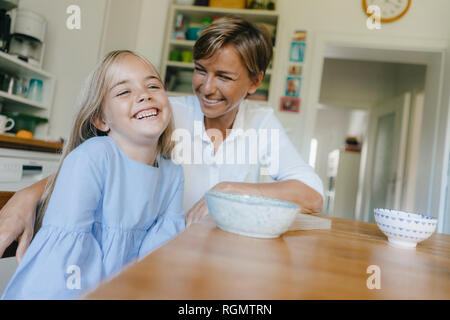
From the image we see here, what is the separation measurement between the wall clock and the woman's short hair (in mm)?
2470

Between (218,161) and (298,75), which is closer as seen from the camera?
(218,161)

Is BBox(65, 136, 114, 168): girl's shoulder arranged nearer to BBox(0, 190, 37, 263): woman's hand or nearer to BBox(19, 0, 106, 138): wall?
BBox(0, 190, 37, 263): woman's hand

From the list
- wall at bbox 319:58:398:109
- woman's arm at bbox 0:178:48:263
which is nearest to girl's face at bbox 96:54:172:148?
woman's arm at bbox 0:178:48:263

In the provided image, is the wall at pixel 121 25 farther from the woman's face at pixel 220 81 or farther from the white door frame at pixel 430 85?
the white door frame at pixel 430 85

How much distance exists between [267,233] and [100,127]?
0.59 meters

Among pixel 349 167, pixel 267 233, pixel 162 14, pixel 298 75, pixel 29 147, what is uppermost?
pixel 162 14

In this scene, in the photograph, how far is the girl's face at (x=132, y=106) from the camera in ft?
2.99

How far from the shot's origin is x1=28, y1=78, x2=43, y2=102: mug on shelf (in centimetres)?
235

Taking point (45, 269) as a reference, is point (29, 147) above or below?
above

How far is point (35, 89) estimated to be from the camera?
236 cm

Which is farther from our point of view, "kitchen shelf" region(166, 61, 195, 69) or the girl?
"kitchen shelf" region(166, 61, 195, 69)

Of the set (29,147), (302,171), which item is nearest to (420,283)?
(302,171)

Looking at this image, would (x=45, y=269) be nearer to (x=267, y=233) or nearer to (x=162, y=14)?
(x=267, y=233)
